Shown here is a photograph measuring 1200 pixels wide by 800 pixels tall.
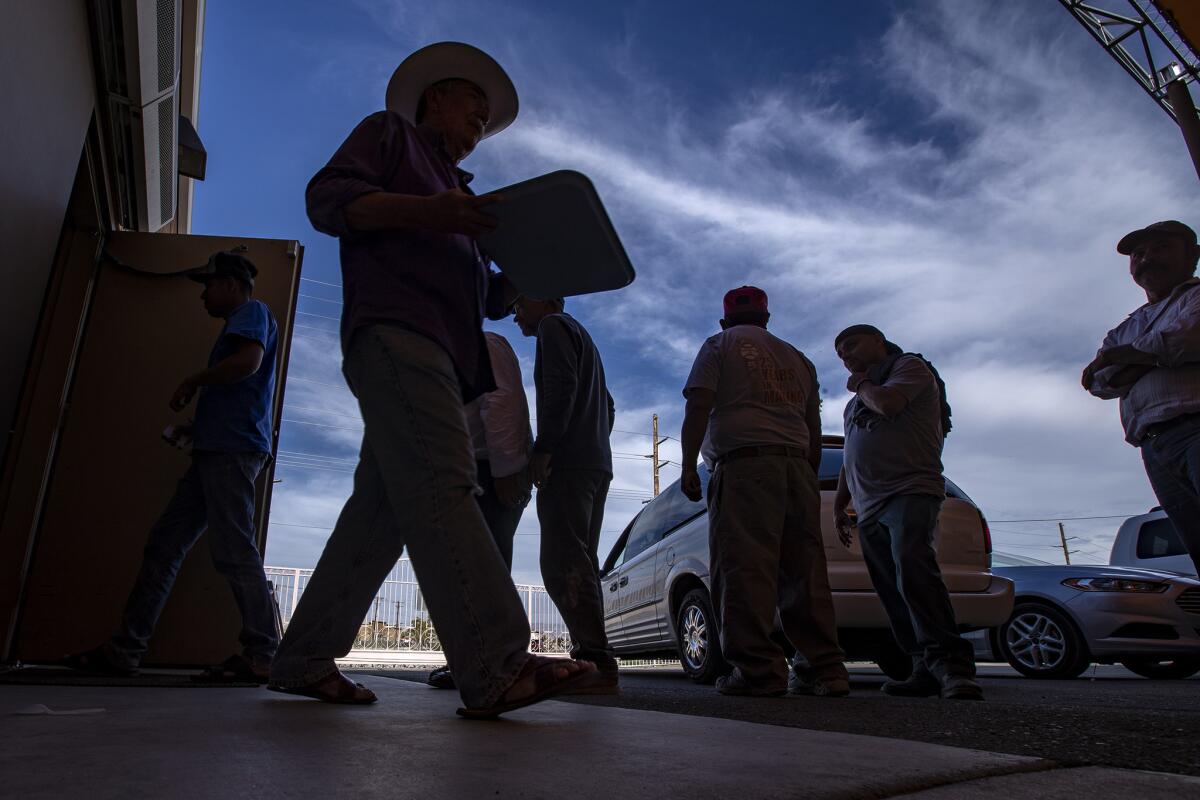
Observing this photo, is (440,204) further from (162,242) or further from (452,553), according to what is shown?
(162,242)

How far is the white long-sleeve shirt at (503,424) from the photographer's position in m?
3.35

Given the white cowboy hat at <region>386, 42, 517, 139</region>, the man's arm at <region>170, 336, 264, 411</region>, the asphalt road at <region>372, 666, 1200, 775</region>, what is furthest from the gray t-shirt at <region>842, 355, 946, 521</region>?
the man's arm at <region>170, 336, 264, 411</region>

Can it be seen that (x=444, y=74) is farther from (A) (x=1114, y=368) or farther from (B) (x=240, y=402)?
(A) (x=1114, y=368)

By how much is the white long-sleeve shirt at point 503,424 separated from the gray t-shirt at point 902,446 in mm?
1573

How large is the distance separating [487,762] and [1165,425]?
2.78 m

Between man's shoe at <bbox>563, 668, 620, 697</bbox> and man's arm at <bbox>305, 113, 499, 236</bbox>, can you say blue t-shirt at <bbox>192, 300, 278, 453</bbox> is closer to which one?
man's arm at <bbox>305, 113, 499, 236</bbox>

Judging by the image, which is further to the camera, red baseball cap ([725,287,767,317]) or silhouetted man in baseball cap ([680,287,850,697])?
red baseball cap ([725,287,767,317])

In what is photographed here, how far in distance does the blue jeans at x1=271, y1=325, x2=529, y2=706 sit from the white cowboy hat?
2.74 ft

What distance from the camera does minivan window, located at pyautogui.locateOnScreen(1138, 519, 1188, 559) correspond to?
306 inches

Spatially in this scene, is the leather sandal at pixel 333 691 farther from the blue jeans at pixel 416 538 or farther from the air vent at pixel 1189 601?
the air vent at pixel 1189 601

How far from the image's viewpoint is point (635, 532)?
22.4ft

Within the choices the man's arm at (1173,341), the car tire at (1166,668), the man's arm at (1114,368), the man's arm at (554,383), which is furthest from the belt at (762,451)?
the car tire at (1166,668)

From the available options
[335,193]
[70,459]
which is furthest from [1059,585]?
[70,459]

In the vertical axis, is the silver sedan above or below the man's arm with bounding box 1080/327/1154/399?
below
